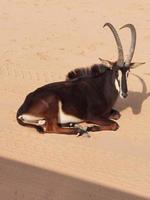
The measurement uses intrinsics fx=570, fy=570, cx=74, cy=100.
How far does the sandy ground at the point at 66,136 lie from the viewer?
7.52 metres

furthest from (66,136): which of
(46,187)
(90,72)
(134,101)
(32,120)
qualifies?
(134,101)

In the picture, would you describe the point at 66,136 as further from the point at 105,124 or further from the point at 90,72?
the point at 90,72

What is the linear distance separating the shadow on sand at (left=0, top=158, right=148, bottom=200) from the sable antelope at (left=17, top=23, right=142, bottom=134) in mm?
1301

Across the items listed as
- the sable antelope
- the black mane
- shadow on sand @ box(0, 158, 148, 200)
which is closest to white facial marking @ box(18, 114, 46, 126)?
the sable antelope

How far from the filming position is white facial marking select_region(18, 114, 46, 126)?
9047 mm

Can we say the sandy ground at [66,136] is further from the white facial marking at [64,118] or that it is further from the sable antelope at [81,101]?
the white facial marking at [64,118]

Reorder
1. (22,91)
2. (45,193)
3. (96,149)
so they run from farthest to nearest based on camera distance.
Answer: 1. (22,91)
2. (96,149)
3. (45,193)

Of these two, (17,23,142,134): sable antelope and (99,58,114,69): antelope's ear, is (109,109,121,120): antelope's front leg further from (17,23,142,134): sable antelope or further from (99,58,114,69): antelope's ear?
(99,58,114,69): antelope's ear

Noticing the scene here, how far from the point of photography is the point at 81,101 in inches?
366

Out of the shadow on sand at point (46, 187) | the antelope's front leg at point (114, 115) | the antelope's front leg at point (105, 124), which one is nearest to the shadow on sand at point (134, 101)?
the antelope's front leg at point (114, 115)

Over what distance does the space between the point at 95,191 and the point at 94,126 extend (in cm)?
202

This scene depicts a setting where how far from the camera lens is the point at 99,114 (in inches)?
370

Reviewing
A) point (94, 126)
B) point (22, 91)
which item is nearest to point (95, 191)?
point (94, 126)

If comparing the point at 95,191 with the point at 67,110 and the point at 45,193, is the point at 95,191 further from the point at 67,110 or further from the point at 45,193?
the point at 67,110
